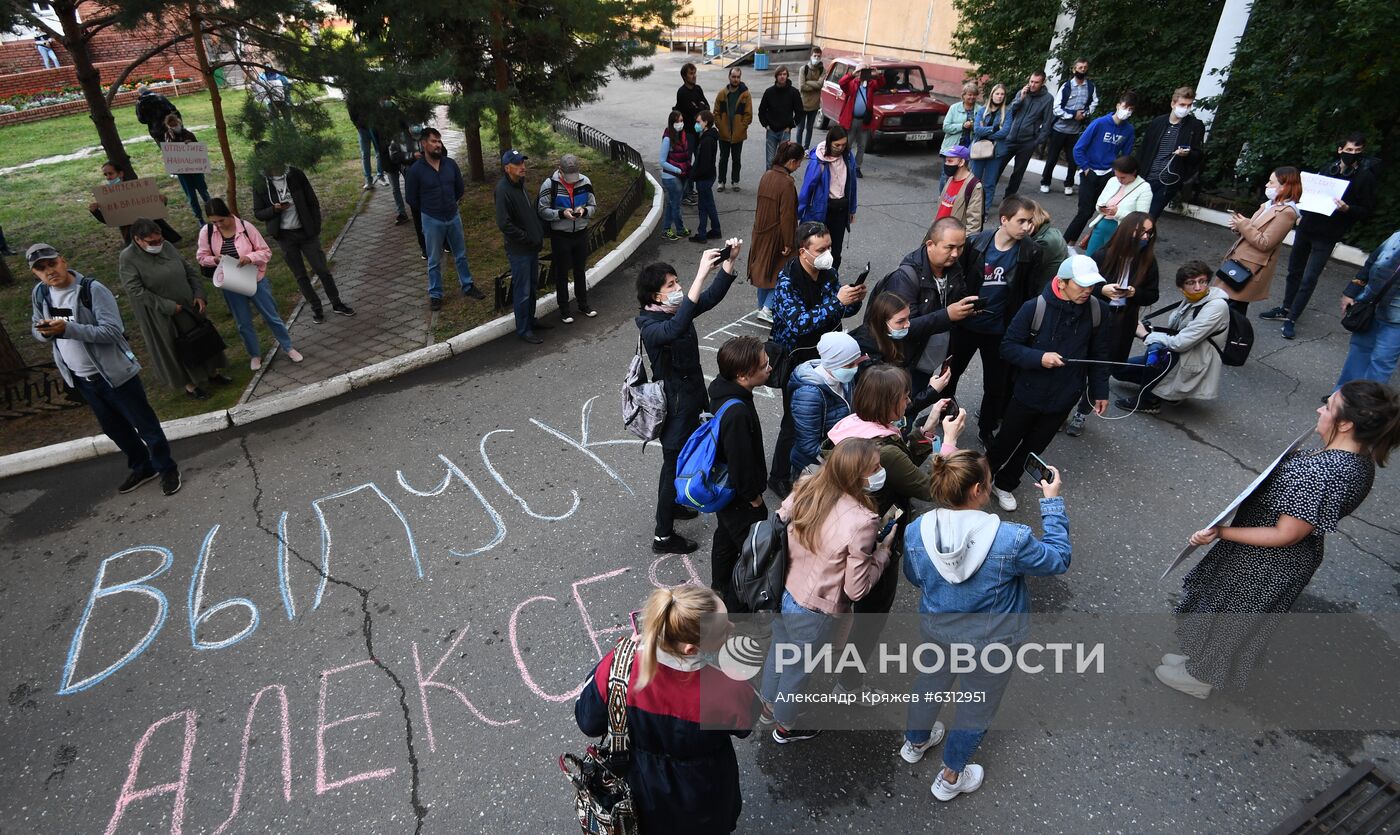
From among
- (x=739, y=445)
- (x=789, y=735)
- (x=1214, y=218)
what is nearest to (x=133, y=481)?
(x=739, y=445)

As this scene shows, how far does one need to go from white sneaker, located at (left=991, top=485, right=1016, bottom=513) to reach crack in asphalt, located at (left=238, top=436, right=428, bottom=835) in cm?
398

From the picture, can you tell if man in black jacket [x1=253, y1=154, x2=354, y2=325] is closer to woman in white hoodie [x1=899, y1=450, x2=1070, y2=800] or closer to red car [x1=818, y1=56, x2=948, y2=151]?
woman in white hoodie [x1=899, y1=450, x2=1070, y2=800]

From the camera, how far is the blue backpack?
362 centimetres

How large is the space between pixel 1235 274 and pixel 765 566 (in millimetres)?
5731

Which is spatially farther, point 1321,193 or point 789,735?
point 1321,193

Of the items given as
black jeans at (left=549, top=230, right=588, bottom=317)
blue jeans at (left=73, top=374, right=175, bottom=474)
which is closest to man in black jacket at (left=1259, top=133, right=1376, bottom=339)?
black jeans at (left=549, top=230, right=588, bottom=317)

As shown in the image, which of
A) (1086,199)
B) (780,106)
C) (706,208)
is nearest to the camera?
(1086,199)

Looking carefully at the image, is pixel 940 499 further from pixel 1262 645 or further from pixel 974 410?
pixel 974 410

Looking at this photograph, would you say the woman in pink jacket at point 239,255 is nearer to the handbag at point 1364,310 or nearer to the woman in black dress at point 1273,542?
the woman in black dress at point 1273,542

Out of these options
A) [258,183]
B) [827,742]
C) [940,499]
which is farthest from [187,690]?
[258,183]

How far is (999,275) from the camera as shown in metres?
4.94

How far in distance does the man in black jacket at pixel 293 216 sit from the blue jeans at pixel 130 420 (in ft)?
8.59

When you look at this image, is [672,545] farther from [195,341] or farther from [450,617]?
[195,341]

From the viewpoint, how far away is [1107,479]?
5.39m
